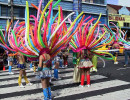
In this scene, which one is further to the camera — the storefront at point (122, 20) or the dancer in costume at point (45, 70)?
the storefront at point (122, 20)

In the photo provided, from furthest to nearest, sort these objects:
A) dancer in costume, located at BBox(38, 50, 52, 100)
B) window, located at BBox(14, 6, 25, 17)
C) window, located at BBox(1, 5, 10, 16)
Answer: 1. window, located at BBox(14, 6, 25, 17)
2. window, located at BBox(1, 5, 10, 16)
3. dancer in costume, located at BBox(38, 50, 52, 100)

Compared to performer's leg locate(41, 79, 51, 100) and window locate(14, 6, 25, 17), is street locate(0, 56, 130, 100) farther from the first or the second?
window locate(14, 6, 25, 17)

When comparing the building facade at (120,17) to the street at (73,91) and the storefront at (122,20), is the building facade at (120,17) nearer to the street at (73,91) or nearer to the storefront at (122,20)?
the storefront at (122,20)

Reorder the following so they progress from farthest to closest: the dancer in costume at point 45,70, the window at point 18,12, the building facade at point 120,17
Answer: the building facade at point 120,17, the window at point 18,12, the dancer in costume at point 45,70

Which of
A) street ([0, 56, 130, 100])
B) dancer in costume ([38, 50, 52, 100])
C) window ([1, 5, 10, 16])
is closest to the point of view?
dancer in costume ([38, 50, 52, 100])

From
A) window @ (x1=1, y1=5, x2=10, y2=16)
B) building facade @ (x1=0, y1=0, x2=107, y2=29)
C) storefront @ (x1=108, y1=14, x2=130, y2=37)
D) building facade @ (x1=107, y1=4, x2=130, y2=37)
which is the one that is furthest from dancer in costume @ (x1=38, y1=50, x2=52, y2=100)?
storefront @ (x1=108, y1=14, x2=130, y2=37)

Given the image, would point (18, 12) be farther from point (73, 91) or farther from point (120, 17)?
point (120, 17)

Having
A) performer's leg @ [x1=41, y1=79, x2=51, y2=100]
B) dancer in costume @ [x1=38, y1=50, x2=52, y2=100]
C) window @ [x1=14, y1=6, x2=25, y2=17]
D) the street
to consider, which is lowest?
the street

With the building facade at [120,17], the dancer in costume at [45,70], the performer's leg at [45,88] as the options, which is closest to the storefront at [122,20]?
the building facade at [120,17]

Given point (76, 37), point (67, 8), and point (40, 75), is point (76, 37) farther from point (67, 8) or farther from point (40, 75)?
point (67, 8)

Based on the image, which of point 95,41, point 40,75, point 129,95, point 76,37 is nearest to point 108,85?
point 129,95

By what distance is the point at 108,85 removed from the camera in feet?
21.4

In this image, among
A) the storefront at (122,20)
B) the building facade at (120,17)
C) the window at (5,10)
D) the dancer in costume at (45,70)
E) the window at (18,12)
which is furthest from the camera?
the storefront at (122,20)

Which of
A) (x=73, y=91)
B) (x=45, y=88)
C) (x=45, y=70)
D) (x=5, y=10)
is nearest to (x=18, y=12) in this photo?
(x=5, y=10)
